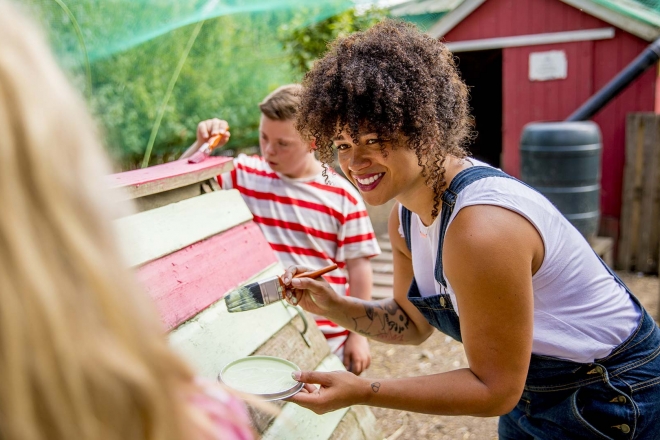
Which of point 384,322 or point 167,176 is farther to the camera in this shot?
point 384,322

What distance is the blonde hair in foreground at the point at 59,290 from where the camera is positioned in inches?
24.1

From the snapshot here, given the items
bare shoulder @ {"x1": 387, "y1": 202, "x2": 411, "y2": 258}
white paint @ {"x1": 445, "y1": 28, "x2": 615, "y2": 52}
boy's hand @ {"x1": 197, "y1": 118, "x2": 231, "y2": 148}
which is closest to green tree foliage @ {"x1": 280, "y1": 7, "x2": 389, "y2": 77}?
white paint @ {"x1": 445, "y1": 28, "x2": 615, "y2": 52}

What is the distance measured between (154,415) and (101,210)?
0.23 m

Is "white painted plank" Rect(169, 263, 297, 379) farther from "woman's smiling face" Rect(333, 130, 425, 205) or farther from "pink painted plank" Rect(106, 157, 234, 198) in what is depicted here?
"woman's smiling face" Rect(333, 130, 425, 205)

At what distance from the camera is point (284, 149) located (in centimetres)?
289

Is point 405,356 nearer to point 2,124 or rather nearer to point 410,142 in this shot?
point 410,142

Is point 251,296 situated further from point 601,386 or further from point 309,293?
point 601,386

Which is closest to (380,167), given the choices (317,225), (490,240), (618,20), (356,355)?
(490,240)

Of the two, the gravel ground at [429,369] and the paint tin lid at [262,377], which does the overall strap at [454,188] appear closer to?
the paint tin lid at [262,377]

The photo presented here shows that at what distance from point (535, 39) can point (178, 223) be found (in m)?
6.36

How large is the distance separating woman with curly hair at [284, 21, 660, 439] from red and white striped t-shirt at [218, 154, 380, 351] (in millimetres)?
889

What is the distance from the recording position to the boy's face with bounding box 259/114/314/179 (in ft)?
9.47

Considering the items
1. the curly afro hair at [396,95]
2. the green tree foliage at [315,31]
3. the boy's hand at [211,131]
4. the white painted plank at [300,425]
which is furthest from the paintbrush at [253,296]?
the green tree foliage at [315,31]

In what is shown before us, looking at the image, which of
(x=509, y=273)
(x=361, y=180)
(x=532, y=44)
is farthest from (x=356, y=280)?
(x=532, y=44)
